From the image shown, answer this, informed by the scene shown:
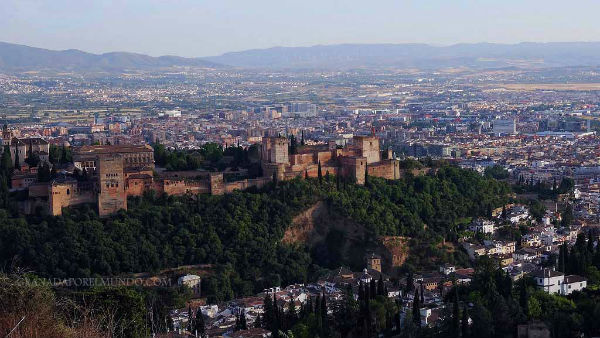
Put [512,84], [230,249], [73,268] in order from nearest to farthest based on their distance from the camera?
1. [73,268]
2. [230,249]
3. [512,84]

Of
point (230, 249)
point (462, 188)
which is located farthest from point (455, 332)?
point (462, 188)

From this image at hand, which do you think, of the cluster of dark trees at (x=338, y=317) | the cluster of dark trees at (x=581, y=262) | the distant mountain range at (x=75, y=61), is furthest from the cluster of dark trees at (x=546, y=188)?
the distant mountain range at (x=75, y=61)

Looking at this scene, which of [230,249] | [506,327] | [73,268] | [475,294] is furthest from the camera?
[230,249]

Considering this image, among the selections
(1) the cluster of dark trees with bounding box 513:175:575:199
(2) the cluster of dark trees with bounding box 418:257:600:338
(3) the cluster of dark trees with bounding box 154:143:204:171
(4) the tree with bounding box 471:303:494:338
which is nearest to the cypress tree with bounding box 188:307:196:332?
A: (2) the cluster of dark trees with bounding box 418:257:600:338

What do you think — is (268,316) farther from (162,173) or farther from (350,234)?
(162,173)

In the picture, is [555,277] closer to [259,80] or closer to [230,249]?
[230,249]

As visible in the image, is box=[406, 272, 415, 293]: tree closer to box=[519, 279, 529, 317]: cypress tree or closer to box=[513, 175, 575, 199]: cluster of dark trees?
box=[519, 279, 529, 317]: cypress tree
